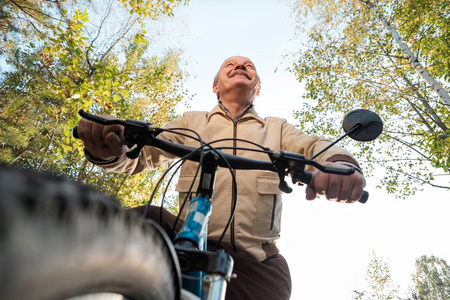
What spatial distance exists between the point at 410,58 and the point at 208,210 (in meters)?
8.48

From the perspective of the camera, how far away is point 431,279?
1432 inches

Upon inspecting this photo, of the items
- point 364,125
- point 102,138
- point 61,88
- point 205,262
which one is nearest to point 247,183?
point 364,125

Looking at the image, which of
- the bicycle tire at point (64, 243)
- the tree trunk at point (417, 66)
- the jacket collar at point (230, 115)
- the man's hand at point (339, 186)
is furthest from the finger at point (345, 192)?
the tree trunk at point (417, 66)

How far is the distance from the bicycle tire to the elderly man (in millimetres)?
796

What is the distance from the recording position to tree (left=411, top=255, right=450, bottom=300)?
34.3 m

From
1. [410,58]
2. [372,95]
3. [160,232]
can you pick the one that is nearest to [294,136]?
[160,232]

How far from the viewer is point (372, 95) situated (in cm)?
897

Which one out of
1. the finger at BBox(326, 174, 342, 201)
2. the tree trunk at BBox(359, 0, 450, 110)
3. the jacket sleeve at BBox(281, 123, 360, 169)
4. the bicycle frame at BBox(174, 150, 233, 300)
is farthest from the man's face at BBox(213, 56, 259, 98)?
the tree trunk at BBox(359, 0, 450, 110)

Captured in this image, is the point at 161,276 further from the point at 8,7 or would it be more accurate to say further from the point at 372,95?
the point at 372,95

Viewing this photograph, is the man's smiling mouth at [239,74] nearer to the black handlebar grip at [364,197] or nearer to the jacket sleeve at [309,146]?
the jacket sleeve at [309,146]

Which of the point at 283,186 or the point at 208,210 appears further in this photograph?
the point at 283,186

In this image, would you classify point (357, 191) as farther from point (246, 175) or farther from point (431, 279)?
point (431, 279)

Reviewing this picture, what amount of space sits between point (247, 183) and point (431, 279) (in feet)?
150

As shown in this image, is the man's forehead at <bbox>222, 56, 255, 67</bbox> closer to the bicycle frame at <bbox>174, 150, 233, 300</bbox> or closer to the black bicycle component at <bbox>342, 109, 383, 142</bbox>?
the black bicycle component at <bbox>342, 109, 383, 142</bbox>
